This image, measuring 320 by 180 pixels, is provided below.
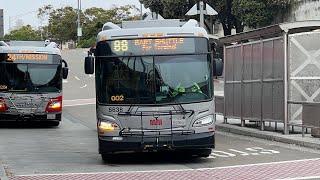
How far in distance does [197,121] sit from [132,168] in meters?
1.66

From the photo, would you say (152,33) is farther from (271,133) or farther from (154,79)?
(271,133)

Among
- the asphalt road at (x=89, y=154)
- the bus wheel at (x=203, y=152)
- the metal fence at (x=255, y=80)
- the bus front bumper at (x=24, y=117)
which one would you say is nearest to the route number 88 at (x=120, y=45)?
the asphalt road at (x=89, y=154)

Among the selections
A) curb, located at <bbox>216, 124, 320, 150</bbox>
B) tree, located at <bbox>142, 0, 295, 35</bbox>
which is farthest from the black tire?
Answer: tree, located at <bbox>142, 0, 295, 35</bbox>

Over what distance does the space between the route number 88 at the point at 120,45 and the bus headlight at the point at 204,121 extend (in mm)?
2164

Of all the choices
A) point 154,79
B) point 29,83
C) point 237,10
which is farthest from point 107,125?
point 237,10

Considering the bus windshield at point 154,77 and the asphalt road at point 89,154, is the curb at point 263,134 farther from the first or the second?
the bus windshield at point 154,77

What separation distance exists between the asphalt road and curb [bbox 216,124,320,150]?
0.81 ft

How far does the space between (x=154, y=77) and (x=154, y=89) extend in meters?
0.26

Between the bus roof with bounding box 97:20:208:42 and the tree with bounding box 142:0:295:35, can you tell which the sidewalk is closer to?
the bus roof with bounding box 97:20:208:42

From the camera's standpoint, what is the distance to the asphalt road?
12.4 meters

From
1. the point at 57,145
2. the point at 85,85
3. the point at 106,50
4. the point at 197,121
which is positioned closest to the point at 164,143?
the point at 197,121

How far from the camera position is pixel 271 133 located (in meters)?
18.0

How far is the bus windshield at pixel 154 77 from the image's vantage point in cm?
1234

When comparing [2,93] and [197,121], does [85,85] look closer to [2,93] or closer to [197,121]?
[2,93]
